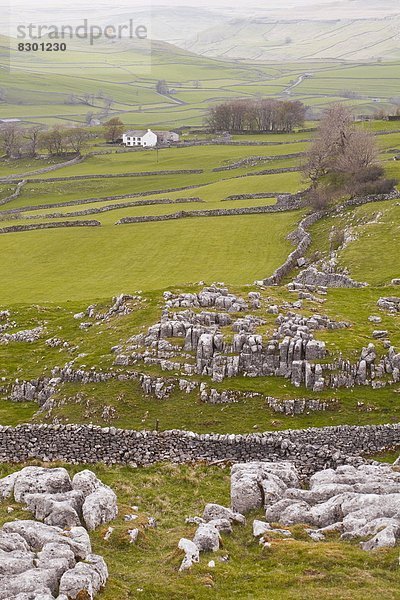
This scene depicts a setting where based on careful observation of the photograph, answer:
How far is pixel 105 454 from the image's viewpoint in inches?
1494

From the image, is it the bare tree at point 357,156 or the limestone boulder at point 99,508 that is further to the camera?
the bare tree at point 357,156

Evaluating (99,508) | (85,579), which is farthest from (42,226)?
(85,579)

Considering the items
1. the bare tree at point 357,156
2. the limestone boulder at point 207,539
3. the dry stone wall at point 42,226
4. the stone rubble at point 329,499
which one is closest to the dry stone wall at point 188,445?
the stone rubble at point 329,499

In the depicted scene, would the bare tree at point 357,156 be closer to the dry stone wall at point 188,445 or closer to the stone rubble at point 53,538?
the dry stone wall at point 188,445

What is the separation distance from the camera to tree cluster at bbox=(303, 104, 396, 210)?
10062 cm

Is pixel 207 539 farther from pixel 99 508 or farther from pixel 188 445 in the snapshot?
pixel 188 445

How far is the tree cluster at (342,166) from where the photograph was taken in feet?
330

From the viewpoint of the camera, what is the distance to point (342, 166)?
10725cm

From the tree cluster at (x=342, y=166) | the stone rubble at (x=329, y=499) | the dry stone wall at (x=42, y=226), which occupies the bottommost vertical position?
the stone rubble at (x=329, y=499)

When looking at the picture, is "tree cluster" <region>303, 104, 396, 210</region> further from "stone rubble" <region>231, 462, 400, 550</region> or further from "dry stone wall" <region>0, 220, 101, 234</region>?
"stone rubble" <region>231, 462, 400, 550</region>

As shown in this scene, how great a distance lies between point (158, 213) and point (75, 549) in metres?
93.3

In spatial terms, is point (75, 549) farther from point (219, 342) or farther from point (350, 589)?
point (219, 342)

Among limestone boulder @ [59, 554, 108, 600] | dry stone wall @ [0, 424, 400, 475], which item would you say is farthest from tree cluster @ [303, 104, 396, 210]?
limestone boulder @ [59, 554, 108, 600]

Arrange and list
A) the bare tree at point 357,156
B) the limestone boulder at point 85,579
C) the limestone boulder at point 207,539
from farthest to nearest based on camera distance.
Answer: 1. the bare tree at point 357,156
2. the limestone boulder at point 207,539
3. the limestone boulder at point 85,579
